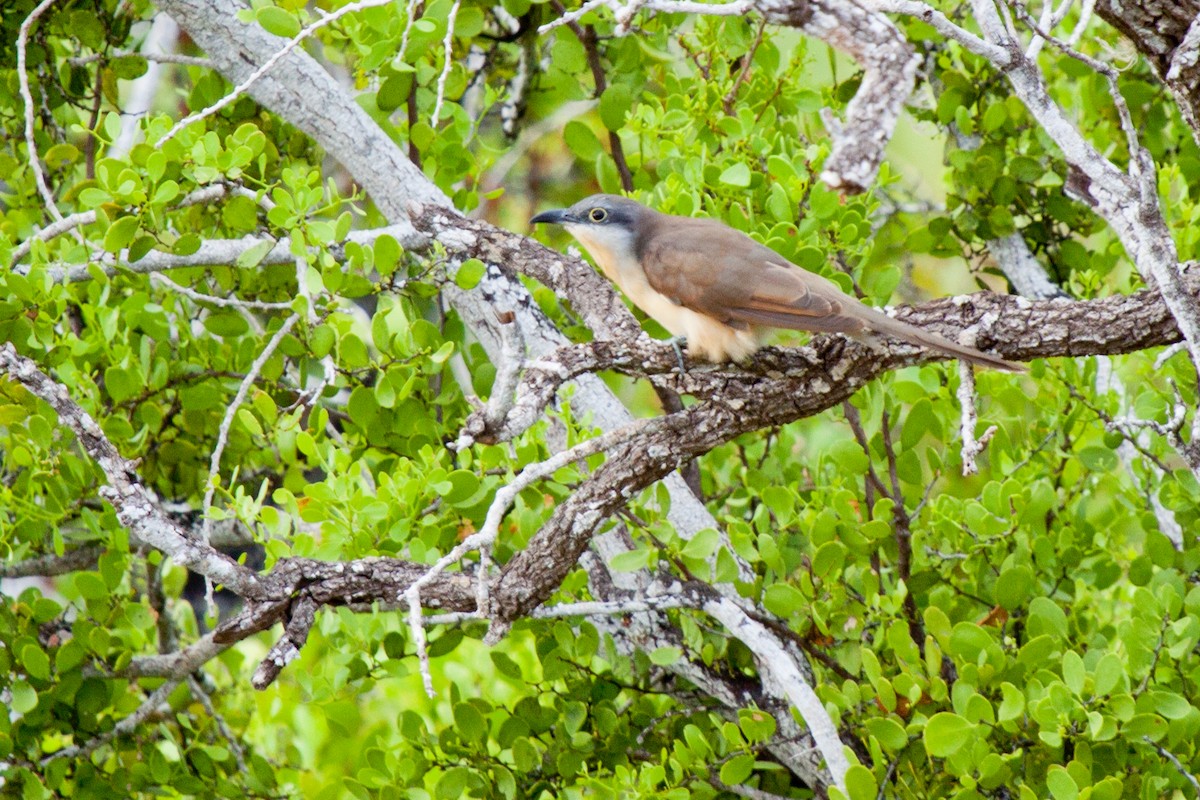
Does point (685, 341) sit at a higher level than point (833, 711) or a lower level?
higher

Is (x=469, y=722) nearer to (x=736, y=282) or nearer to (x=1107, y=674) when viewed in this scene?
(x=736, y=282)

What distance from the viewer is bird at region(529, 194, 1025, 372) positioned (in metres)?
3.13

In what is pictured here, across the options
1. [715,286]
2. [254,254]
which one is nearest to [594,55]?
[715,286]

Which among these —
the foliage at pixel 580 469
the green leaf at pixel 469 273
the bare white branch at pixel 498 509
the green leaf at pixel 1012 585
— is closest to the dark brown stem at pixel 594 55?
the foliage at pixel 580 469

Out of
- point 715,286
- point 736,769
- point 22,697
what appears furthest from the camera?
point 22,697

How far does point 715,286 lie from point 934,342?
76 cm

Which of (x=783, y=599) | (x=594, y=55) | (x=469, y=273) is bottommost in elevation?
(x=783, y=599)

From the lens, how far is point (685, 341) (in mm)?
3502

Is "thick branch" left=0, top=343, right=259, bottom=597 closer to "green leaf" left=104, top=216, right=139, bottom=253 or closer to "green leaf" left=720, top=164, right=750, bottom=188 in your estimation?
"green leaf" left=104, top=216, right=139, bottom=253

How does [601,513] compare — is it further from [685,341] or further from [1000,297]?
[1000,297]

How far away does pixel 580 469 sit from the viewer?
3633mm

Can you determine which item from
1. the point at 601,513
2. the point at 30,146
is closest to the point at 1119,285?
Result: the point at 601,513

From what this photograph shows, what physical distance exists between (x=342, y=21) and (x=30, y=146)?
97 cm

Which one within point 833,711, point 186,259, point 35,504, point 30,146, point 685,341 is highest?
point 30,146
